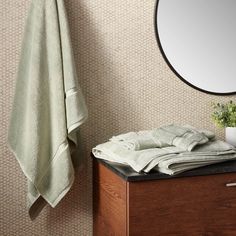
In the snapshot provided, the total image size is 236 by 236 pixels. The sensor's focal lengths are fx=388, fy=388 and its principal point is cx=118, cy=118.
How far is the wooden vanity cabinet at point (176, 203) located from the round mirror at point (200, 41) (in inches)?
22.7

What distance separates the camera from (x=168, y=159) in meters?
1.24

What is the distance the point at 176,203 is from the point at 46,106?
63 cm

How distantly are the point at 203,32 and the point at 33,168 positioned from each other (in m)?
0.98

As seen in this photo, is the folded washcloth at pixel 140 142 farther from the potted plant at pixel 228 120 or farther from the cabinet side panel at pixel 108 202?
the potted plant at pixel 228 120

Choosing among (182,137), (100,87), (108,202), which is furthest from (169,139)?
(100,87)

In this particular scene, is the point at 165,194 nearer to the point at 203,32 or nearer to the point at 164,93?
the point at 164,93

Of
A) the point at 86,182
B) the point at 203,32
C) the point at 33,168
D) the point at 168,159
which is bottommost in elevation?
the point at 86,182

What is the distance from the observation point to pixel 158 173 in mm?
1236

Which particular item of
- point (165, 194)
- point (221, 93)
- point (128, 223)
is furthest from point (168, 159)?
point (221, 93)

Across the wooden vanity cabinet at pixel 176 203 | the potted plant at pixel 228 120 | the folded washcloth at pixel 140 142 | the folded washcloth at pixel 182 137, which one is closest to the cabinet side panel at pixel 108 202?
the wooden vanity cabinet at pixel 176 203

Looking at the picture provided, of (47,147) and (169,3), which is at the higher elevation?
(169,3)

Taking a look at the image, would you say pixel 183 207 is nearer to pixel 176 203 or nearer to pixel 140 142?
pixel 176 203

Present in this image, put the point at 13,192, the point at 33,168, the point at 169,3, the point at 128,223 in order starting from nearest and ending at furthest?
the point at 128,223 → the point at 33,168 → the point at 13,192 → the point at 169,3

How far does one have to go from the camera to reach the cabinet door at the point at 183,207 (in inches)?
48.1
